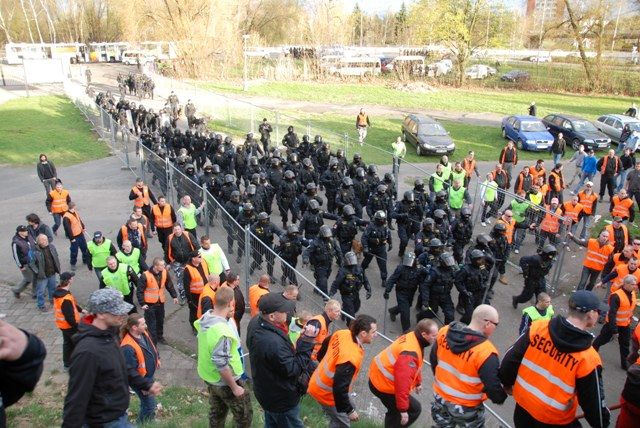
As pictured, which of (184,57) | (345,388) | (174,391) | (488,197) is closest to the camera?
(345,388)

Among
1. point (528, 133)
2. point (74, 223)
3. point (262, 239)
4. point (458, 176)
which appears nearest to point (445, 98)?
point (528, 133)

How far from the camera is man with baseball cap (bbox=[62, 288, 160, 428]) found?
344 cm

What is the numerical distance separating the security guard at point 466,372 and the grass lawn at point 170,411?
4.55 feet

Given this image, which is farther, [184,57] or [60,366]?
[184,57]

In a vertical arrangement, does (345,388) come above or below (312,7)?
below

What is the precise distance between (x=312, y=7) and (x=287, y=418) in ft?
170

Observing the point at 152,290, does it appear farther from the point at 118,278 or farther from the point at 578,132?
the point at 578,132

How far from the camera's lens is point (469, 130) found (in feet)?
86.3

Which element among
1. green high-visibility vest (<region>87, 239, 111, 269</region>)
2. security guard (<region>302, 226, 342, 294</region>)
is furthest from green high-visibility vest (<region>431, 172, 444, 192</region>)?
green high-visibility vest (<region>87, 239, 111, 269</region>)

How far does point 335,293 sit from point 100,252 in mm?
4336

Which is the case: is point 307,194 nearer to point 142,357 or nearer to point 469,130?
point 142,357

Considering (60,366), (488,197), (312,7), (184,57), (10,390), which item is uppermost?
(312,7)

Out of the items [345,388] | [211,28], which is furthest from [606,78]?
[345,388]

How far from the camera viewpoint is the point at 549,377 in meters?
3.73
